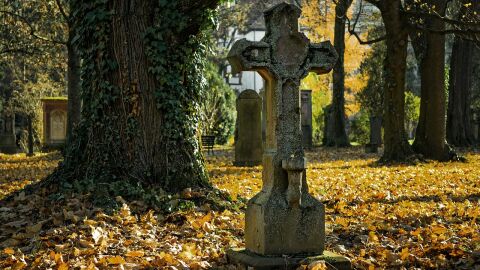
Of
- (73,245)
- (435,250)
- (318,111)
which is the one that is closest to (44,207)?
(73,245)

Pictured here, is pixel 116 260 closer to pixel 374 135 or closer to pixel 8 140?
pixel 374 135

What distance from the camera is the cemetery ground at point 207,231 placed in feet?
20.4

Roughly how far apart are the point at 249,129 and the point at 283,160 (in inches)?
468

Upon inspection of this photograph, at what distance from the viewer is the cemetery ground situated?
6.22 m

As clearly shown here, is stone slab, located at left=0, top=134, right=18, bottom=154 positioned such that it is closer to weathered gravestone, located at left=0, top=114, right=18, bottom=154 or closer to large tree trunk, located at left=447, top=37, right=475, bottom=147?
weathered gravestone, located at left=0, top=114, right=18, bottom=154

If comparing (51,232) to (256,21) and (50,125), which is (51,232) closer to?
(50,125)

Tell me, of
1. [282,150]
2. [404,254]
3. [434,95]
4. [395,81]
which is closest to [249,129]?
[395,81]

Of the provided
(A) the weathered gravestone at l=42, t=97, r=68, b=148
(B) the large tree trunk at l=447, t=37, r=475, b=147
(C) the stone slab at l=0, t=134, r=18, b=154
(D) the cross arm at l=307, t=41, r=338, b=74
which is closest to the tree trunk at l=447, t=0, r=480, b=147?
(B) the large tree trunk at l=447, t=37, r=475, b=147

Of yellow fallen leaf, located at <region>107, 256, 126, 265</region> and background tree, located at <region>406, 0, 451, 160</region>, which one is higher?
background tree, located at <region>406, 0, 451, 160</region>

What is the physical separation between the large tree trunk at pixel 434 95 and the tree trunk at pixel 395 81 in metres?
1.11

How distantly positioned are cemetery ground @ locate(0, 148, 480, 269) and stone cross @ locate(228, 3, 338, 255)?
18.6 inches

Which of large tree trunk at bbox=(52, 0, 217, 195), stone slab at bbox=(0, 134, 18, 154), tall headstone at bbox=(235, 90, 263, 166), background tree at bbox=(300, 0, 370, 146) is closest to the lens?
large tree trunk at bbox=(52, 0, 217, 195)

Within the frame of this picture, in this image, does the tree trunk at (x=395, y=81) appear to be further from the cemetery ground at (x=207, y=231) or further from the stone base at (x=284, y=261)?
Result: the stone base at (x=284, y=261)

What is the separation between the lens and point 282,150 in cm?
610
